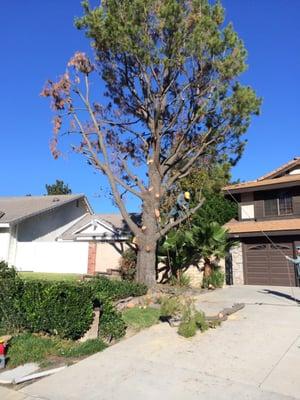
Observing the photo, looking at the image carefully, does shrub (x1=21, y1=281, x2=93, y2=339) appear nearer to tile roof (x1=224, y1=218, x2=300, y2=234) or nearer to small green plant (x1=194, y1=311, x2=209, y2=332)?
small green plant (x1=194, y1=311, x2=209, y2=332)

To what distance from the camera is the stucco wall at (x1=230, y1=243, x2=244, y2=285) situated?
2053 centimetres

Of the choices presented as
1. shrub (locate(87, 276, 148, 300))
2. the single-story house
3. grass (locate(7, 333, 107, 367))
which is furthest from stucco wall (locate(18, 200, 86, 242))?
grass (locate(7, 333, 107, 367))

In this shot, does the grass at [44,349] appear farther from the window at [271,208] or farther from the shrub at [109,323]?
the window at [271,208]

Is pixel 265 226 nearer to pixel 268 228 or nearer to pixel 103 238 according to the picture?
pixel 268 228

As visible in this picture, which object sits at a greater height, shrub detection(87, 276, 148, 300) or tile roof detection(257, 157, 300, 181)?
tile roof detection(257, 157, 300, 181)

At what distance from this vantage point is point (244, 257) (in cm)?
2067

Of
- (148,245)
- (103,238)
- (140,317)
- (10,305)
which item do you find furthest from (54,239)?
(10,305)

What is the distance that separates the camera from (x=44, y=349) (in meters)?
7.63

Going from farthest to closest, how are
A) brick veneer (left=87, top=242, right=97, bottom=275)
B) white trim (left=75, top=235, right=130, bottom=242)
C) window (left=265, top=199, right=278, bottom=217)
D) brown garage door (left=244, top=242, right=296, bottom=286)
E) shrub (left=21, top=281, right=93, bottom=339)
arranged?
1. white trim (left=75, top=235, right=130, bottom=242)
2. brick veneer (left=87, top=242, right=97, bottom=275)
3. window (left=265, top=199, right=278, bottom=217)
4. brown garage door (left=244, top=242, right=296, bottom=286)
5. shrub (left=21, top=281, right=93, bottom=339)

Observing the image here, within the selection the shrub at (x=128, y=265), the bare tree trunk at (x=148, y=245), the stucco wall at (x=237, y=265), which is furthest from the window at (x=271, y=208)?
the bare tree trunk at (x=148, y=245)

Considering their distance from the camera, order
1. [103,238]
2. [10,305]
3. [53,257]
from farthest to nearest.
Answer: [103,238] → [53,257] → [10,305]

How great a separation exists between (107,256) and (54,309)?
46.3 feet

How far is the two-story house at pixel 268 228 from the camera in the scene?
766 inches

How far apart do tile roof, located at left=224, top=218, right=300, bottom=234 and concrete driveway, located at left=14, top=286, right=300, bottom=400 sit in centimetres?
1015
